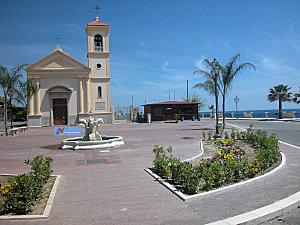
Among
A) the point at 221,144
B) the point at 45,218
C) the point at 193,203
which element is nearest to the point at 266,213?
the point at 193,203

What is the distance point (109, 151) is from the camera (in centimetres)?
1515

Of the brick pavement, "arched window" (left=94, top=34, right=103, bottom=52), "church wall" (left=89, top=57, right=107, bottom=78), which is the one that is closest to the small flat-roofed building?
"church wall" (left=89, top=57, right=107, bottom=78)

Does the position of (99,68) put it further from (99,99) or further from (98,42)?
(99,99)

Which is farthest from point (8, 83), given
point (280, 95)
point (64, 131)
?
point (280, 95)

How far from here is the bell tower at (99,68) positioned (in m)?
44.1

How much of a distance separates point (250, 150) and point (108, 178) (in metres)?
7.63

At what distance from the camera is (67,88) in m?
42.1

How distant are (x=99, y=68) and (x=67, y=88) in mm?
5409

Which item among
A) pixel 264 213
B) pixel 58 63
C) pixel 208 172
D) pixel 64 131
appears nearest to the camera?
pixel 264 213

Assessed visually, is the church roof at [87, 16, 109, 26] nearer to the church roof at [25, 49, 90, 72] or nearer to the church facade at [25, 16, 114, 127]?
the church facade at [25, 16, 114, 127]

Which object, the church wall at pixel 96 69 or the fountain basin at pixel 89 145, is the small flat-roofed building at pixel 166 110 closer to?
the church wall at pixel 96 69

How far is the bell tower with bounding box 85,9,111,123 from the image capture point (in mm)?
44062

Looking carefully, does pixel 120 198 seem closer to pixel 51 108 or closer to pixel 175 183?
pixel 175 183

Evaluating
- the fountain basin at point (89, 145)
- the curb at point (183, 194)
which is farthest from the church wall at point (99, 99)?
the curb at point (183, 194)
